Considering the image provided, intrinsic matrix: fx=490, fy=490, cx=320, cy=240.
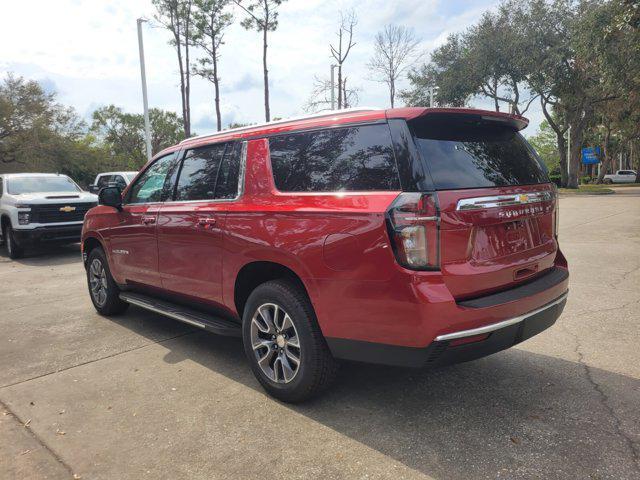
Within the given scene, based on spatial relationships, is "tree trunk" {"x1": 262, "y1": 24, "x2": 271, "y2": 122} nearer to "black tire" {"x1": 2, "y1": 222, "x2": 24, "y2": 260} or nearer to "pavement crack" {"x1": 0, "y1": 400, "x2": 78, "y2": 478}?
"black tire" {"x1": 2, "y1": 222, "x2": 24, "y2": 260}

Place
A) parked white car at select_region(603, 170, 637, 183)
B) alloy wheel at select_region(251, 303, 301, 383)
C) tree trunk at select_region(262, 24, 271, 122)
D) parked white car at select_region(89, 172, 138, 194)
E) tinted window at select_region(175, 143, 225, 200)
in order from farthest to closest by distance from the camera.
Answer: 1. parked white car at select_region(603, 170, 637, 183)
2. tree trunk at select_region(262, 24, 271, 122)
3. parked white car at select_region(89, 172, 138, 194)
4. tinted window at select_region(175, 143, 225, 200)
5. alloy wheel at select_region(251, 303, 301, 383)

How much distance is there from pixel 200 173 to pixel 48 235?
26.6ft

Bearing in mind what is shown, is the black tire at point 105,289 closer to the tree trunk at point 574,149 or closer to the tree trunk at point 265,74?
the tree trunk at point 265,74

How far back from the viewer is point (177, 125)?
2375 inches

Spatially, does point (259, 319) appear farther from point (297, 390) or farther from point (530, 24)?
point (530, 24)

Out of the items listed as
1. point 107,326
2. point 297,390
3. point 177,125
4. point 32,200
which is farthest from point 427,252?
point 177,125

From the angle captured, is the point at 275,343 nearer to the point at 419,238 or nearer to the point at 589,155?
the point at 419,238

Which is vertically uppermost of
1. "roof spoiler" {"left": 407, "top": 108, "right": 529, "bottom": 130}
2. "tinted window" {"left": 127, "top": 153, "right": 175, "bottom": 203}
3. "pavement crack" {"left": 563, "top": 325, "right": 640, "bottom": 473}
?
"roof spoiler" {"left": 407, "top": 108, "right": 529, "bottom": 130}

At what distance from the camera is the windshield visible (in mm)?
11469

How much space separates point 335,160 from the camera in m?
3.15

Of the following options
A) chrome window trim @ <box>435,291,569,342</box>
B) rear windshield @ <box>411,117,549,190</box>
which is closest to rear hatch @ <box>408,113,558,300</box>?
rear windshield @ <box>411,117,549,190</box>

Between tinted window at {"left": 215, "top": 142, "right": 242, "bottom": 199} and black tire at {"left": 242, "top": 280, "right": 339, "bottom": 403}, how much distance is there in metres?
0.88

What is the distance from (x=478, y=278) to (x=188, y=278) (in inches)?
96.5

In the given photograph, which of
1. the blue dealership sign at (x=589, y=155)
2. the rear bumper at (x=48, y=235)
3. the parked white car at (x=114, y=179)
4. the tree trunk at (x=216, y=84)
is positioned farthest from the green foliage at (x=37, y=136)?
the blue dealership sign at (x=589, y=155)
